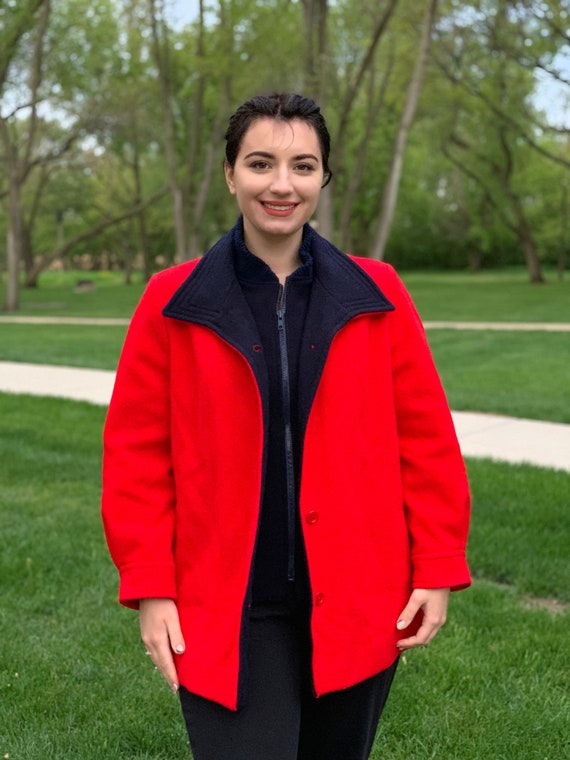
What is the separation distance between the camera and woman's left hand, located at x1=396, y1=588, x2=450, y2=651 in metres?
1.90

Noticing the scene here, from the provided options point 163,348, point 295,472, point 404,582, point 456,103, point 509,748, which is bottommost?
point 509,748

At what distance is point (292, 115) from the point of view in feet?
6.04

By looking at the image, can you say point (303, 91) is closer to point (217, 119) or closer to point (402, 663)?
point (217, 119)

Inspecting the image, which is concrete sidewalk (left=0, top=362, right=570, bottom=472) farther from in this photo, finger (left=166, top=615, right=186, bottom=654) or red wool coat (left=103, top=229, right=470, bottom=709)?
finger (left=166, top=615, right=186, bottom=654)

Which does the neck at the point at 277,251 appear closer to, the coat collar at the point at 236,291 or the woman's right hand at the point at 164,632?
the coat collar at the point at 236,291

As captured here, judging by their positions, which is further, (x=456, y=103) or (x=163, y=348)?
(x=456, y=103)

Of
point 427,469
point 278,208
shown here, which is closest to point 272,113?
point 278,208

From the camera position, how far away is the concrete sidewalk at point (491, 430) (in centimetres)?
668

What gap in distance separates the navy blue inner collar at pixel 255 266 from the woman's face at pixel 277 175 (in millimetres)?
49

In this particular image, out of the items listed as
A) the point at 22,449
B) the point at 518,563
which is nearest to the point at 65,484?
the point at 22,449

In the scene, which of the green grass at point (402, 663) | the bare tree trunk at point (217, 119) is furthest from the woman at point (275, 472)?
the bare tree trunk at point (217, 119)

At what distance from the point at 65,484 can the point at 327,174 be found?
4448 millimetres

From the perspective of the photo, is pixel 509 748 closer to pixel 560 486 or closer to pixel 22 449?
pixel 560 486

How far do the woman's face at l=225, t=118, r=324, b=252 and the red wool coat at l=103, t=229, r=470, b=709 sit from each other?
108 mm
